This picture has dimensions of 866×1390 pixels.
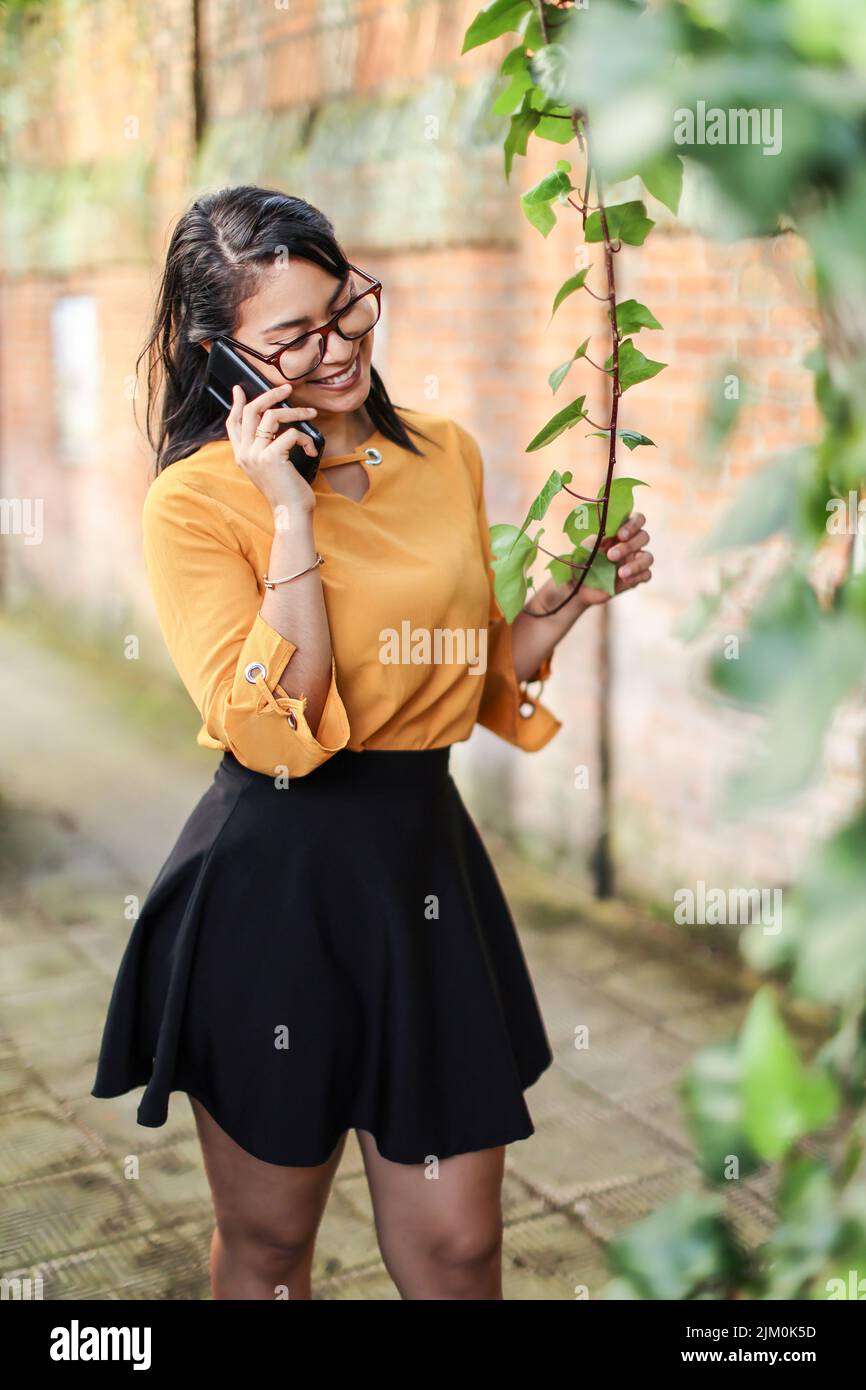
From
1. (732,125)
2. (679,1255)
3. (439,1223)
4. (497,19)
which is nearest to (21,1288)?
(439,1223)

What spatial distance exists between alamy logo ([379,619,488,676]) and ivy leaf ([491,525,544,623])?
22cm

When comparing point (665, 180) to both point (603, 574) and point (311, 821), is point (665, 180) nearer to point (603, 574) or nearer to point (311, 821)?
point (603, 574)

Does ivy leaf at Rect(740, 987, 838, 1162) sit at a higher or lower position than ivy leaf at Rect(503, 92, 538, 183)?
lower

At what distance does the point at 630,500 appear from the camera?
211cm

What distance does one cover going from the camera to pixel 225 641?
85.2 inches

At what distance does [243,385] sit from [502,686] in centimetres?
75

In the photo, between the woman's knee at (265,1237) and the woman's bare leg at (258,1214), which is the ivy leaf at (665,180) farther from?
the woman's knee at (265,1237)

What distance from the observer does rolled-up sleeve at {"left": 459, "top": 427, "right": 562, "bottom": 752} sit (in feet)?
8.55

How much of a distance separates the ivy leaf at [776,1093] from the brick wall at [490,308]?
2052 millimetres

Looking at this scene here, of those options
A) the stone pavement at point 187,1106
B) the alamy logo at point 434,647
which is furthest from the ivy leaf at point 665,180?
the stone pavement at point 187,1106

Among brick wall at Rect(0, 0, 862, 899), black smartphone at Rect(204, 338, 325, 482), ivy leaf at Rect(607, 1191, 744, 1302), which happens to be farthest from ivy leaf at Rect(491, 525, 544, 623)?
ivy leaf at Rect(607, 1191, 744, 1302)

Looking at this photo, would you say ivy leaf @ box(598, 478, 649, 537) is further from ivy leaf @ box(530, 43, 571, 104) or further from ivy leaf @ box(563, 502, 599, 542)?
ivy leaf @ box(530, 43, 571, 104)

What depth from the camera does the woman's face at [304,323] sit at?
2.19m

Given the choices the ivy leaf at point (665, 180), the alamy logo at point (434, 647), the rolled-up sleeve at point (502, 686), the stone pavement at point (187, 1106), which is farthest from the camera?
the stone pavement at point (187, 1106)
